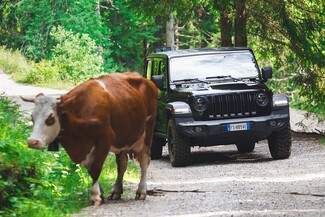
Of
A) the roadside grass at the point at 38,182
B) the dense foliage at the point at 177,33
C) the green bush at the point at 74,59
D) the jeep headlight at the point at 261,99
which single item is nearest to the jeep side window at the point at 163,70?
the jeep headlight at the point at 261,99

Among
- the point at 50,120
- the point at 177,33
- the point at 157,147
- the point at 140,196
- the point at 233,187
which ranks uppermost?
the point at 50,120

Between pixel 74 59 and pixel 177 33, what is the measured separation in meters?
20.3

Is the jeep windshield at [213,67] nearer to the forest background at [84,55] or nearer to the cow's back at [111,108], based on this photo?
the forest background at [84,55]

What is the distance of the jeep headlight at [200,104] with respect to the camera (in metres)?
17.8

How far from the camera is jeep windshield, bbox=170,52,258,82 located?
62.0 ft

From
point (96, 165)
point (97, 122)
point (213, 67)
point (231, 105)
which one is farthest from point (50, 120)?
point (213, 67)

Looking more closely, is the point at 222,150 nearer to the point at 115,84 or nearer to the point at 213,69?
A: the point at 213,69

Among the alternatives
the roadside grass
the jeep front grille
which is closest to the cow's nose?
the roadside grass

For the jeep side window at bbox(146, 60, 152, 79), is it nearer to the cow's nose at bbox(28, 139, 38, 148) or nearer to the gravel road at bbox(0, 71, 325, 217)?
the gravel road at bbox(0, 71, 325, 217)

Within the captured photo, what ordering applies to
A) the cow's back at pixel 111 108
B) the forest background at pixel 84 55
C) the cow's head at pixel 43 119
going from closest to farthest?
the cow's head at pixel 43 119
the cow's back at pixel 111 108
the forest background at pixel 84 55

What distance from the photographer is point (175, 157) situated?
17.8 m

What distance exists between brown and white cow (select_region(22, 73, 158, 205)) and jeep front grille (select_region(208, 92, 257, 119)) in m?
5.04

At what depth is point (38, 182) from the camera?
11.8 m

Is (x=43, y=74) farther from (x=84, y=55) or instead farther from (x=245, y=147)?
(x=245, y=147)
